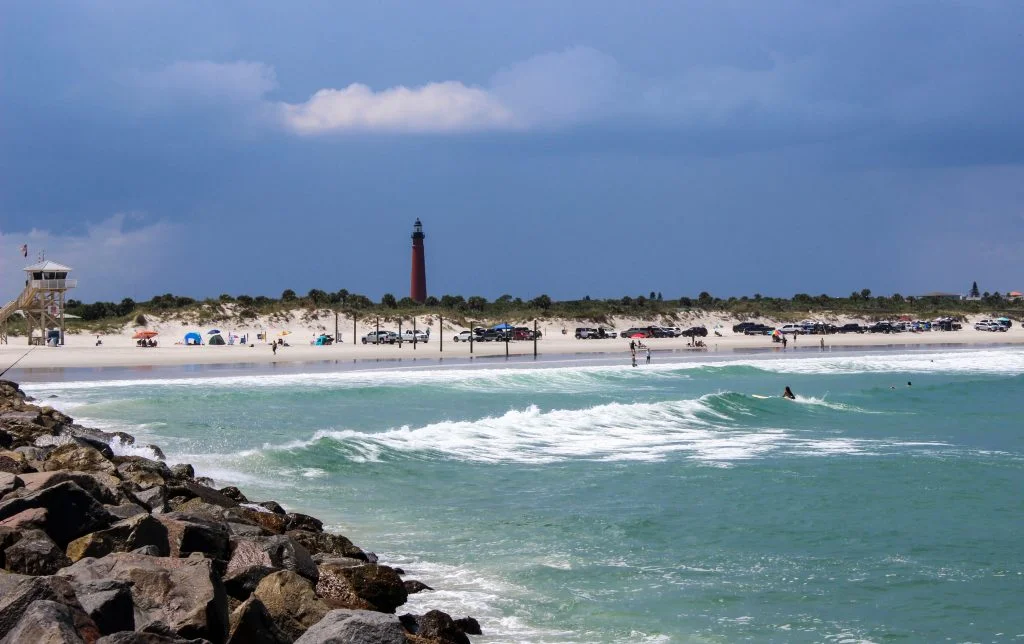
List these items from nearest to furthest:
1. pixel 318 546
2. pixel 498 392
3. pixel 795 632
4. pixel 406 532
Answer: pixel 795 632 → pixel 318 546 → pixel 406 532 → pixel 498 392

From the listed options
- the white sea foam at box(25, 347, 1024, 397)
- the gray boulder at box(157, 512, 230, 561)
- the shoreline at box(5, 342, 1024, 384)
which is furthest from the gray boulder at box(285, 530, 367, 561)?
the shoreline at box(5, 342, 1024, 384)

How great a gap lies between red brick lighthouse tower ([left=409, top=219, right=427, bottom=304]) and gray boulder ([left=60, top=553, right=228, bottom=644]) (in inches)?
3406

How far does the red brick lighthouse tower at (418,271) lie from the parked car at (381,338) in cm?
2490

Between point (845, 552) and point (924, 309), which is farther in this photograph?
point (924, 309)

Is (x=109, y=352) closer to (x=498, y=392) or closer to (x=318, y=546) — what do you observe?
(x=498, y=392)

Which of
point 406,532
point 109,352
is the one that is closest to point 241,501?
point 406,532

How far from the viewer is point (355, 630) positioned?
6051mm

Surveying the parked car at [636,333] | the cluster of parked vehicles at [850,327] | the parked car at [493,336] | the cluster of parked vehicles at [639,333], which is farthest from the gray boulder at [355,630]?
the cluster of parked vehicles at [850,327]

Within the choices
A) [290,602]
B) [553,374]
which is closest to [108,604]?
[290,602]

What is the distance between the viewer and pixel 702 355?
60375 millimetres

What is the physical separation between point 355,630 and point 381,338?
62.9 m

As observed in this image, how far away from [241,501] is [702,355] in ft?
163

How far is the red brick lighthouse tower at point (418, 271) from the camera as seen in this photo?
309 feet

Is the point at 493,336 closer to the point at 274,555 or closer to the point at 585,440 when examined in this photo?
the point at 585,440
